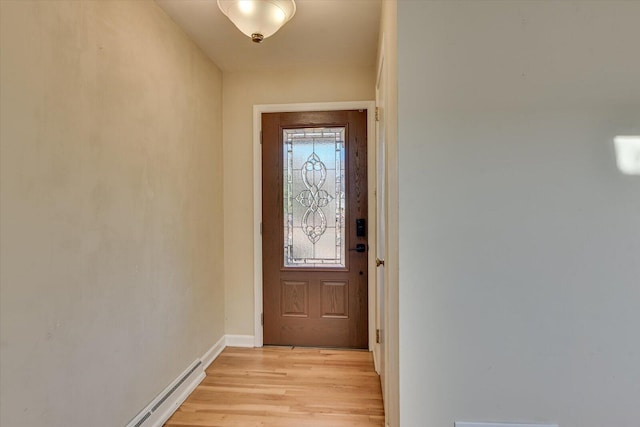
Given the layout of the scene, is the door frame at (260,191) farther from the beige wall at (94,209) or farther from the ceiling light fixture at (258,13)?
the ceiling light fixture at (258,13)

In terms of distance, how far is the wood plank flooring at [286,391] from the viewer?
1968 millimetres

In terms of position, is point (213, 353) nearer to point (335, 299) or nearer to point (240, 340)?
point (240, 340)

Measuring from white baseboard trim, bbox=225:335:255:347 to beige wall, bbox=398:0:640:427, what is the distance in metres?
2.08

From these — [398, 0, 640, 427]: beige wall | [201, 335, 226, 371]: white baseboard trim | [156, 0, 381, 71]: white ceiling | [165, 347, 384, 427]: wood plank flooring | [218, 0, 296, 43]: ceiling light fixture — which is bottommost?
[165, 347, 384, 427]: wood plank flooring

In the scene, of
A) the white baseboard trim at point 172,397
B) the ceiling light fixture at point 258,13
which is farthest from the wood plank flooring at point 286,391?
the ceiling light fixture at point 258,13

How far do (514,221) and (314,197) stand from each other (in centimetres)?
191

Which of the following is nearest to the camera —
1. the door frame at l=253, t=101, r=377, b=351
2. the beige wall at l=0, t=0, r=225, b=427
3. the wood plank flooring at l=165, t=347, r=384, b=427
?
the beige wall at l=0, t=0, r=225, b=427

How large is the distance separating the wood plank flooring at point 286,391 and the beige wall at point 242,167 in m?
0.47

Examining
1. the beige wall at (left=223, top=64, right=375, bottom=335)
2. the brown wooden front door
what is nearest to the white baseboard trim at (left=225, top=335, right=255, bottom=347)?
the beige wall at (left=223, top=64, right=375, bottom=335)

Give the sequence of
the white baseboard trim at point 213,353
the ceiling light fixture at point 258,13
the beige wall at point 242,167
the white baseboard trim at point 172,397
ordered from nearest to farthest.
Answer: the ceiling light fixture at point 258,13 → the white baseboard trim at point 172,397 → the white baseboard trim at point 213,353 → the beige wall at point 242,167

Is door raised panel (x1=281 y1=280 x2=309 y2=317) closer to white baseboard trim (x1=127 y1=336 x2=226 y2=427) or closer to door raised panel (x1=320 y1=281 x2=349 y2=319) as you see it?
door raised panel (x1=320 y1=281 x2=349 y2=319)

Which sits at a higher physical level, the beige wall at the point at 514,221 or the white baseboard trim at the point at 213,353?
the beige wall at the point at 514,221

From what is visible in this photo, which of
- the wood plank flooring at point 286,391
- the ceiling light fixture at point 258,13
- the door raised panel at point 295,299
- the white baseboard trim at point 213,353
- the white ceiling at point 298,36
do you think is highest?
the white ceiling at point 298,36

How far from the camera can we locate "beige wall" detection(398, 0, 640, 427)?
1.17 metres
